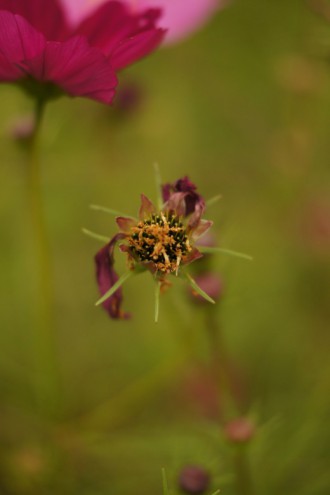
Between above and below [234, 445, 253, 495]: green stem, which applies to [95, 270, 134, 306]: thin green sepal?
above

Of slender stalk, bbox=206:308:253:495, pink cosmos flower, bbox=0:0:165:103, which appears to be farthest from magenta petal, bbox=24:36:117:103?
slender stalk, bbox=206:308:253:495

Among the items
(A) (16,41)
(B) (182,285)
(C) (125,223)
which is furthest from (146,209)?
(B) (182,285)

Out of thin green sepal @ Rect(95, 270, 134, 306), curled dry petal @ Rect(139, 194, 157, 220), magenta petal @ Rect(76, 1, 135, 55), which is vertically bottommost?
thin green sepal @ Rect(95, 270, 134, 306)

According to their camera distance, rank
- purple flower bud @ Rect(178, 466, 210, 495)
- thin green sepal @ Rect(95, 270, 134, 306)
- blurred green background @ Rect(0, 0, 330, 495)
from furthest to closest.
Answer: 1. blurred green background @ Rect(0, 0, 330, 495)
2. purple flower bud @ Rect(178, 466, 210, 495)
3. thin green sepal @ Rect(95, 270, 134, 306)

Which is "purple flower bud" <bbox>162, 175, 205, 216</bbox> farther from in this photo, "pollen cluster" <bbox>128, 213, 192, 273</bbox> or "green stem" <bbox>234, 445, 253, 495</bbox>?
"green stem" <bbox>234, 445, 253, 495</bbox>

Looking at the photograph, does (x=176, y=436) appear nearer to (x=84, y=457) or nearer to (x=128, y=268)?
(x=84, y=457)

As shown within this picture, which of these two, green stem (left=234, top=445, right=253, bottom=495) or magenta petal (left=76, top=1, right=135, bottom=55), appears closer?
magenta petal (left=76, top=1, right=135, bottom=55)

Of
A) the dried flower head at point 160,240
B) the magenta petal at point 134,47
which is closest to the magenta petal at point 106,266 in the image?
the dried flower head at point 160,240

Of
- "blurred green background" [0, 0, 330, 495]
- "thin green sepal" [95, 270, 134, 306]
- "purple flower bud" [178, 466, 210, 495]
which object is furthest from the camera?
"blurred green background" [0, 0, 330, 495]
